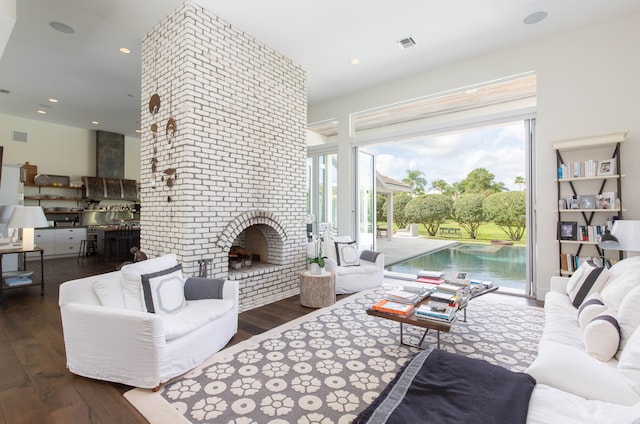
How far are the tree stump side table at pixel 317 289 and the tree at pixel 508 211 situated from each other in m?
13.2

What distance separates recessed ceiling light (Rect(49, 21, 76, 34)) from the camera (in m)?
4.00

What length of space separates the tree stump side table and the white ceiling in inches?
132

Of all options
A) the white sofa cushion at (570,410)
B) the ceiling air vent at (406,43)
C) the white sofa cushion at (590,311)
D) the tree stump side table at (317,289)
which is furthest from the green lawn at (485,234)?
the white sofa cushion at (570,410)

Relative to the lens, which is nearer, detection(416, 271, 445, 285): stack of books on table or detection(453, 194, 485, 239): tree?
detection(416, 271, 445, 285): stack of books on table

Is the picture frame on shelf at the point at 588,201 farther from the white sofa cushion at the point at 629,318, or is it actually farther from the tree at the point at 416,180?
the tree at the point at 416,180

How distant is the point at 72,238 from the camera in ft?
28.1

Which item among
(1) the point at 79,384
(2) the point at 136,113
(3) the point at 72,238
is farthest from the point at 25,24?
(3) the point at 72,238

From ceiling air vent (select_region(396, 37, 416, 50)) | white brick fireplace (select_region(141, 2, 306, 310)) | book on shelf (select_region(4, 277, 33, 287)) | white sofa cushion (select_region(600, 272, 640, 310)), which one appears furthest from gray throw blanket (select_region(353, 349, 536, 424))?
book on shelf (select_region(4, 277, 33, 287))

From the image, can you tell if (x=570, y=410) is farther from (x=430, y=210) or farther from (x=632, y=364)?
(x=430, y=210)

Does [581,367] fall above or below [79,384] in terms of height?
above

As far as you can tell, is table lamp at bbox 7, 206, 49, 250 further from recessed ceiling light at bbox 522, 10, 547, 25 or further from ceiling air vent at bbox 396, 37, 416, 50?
recessed ceiling light at bbox 522, 10, 547, 25

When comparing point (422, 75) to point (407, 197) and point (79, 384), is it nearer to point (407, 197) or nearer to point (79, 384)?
point (79, 384)

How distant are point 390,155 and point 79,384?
1651cm

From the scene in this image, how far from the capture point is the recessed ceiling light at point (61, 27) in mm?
4000
